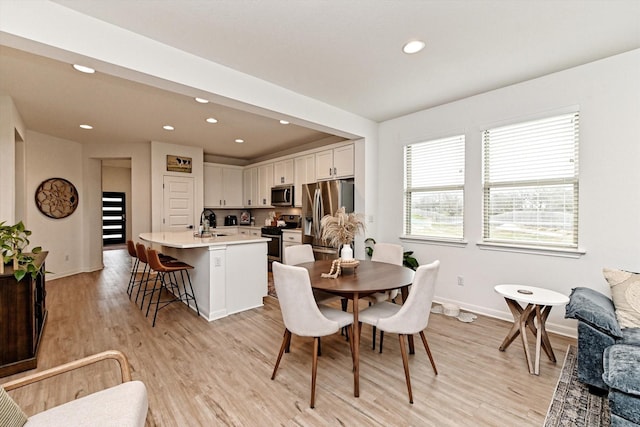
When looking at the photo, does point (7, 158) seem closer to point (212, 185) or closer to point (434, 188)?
point (212, 185)

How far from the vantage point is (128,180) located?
34.2 ft

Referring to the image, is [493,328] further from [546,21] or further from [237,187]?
[237,187]

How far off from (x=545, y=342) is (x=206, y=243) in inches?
133

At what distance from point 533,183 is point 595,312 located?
1551 millimetres

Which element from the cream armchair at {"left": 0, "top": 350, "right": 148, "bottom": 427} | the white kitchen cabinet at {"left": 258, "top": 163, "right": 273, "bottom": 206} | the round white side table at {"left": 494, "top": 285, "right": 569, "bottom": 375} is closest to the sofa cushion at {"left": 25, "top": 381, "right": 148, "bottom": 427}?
the cream armchair at {"left": 0, "top": 350, "right": 148, "bottom": 427}

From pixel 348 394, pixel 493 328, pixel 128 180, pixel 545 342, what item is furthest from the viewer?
pixel 128 180

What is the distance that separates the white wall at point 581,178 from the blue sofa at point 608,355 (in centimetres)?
62

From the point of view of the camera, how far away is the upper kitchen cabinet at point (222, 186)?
683 cm

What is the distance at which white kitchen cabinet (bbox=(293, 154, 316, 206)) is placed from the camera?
535 centimetres

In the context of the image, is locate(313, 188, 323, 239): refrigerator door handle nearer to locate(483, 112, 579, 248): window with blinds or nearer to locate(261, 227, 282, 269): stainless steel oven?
locate(261, 227, 282, 269): stainless steel oven

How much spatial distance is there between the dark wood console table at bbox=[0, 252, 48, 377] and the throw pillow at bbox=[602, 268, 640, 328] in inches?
178

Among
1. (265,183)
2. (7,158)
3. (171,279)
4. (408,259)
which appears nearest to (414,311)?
(408,259)

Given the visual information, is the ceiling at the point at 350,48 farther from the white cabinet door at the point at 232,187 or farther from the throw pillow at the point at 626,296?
the white cabinet door at the point at 232,187

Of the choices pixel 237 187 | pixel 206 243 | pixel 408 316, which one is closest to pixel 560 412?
pixel 408 316
